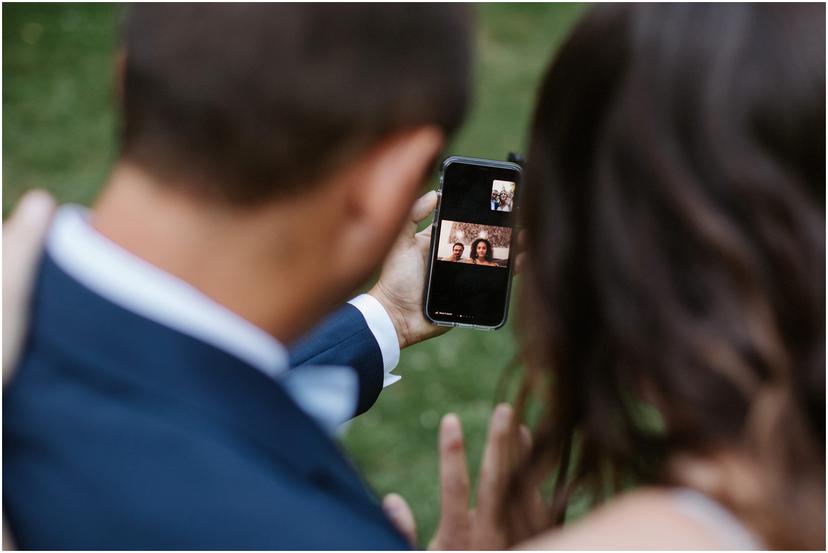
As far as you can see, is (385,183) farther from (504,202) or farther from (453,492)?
(504,202)

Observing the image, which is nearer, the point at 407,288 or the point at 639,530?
the point at 639,530

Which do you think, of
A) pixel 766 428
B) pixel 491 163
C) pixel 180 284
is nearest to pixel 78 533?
pixel 180 284

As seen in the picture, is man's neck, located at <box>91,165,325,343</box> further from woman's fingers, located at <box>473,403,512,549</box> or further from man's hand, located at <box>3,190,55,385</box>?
woman's fingers, located at <box>473,403,512,549</box>

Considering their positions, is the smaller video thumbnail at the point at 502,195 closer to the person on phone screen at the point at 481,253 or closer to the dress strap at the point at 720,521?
the person on phone screen at the point at 481,253

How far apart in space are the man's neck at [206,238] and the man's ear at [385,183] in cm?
10

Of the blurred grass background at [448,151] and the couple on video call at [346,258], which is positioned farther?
the blurred grass background at [448,151]

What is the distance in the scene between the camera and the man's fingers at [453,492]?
1918 mm

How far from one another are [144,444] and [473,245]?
149 centimetres

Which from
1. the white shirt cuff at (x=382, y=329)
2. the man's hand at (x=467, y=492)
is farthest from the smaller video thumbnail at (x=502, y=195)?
the man's hand at (x=467, y=492)

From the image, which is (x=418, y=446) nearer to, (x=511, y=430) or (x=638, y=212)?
(x=511, y=430)

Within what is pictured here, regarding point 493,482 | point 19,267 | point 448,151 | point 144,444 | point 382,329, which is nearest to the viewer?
point 144,444

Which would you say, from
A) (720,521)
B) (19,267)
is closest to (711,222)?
(720,521)

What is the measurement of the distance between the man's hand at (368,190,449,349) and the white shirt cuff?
0.27ft

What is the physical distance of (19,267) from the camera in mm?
1473
